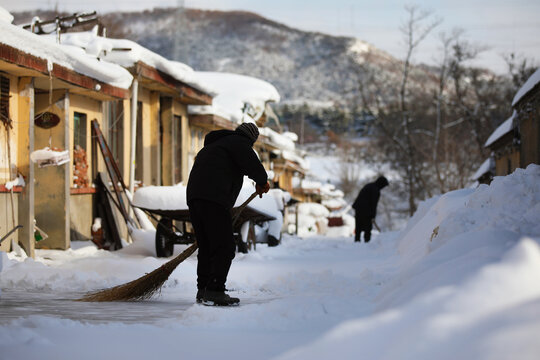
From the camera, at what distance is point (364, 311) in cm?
494

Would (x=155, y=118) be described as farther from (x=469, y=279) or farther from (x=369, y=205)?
(x=469, y=279)

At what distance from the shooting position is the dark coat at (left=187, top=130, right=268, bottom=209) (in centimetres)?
610

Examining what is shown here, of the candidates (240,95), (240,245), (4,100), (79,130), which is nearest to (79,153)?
(79,130)

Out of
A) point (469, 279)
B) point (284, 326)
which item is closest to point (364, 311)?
point (284, 326)

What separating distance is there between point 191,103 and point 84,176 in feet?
23.2

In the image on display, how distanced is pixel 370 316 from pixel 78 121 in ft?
38.2

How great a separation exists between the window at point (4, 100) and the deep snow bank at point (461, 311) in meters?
7.99

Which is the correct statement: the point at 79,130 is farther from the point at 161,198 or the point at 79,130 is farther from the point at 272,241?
the point at 272,241

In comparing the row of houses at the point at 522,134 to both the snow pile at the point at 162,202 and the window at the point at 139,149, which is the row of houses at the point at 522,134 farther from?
the window at the point at 139,149

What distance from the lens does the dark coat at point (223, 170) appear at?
610cm

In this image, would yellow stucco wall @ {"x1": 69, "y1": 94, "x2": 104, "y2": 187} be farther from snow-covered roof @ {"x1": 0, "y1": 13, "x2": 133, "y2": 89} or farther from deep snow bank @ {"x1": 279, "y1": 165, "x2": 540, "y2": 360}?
deep snow bank @ {"x1": 279, "y1": 165, "x2": 540, "y2": 360}

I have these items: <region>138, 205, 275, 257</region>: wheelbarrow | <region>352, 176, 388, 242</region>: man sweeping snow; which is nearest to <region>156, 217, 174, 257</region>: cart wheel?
<region>138, 205, 275, 257</region>: wheelbarrow

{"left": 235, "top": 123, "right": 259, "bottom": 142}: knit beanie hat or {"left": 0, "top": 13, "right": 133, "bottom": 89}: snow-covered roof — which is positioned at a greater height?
{"left": 0, "top": 13, "right": 133, "bottom": 89}: snow-covered roof

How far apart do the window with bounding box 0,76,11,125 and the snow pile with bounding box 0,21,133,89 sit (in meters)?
0.75
